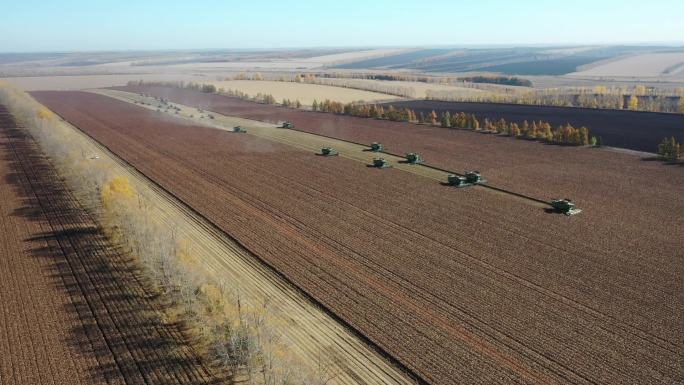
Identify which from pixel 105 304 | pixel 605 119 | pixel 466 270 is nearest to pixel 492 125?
pixel 605 119

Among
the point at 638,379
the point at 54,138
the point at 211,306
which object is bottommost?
the point at 638,379

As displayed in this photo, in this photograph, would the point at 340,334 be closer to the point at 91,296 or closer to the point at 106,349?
the point at 106,349

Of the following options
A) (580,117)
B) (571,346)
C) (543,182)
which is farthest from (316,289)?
(580,117)

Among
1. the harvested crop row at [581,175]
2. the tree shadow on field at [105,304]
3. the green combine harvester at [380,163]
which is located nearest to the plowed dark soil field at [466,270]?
the harvested crop row at [581,175]

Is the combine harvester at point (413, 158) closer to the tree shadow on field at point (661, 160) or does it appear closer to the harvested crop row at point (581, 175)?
the harvested crop row at point (581, 175)

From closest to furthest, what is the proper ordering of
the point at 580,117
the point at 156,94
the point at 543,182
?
1. the point at 543,182
2. the point at 580,117
3. the point at 156,94

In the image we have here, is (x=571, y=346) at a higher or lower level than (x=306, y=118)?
lower
